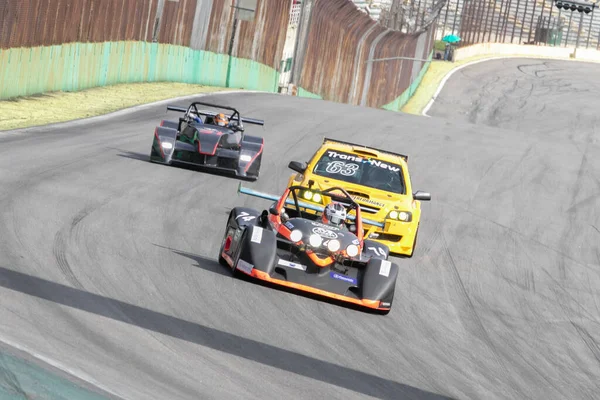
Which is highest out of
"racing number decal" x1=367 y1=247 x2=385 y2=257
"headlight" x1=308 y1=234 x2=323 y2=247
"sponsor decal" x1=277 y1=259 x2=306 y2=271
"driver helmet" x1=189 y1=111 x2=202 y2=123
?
"driver helmet" x1=189 y1=111 x2=202 y2=123

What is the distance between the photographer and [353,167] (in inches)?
607

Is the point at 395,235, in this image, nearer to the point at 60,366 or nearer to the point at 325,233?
the point at 325,233

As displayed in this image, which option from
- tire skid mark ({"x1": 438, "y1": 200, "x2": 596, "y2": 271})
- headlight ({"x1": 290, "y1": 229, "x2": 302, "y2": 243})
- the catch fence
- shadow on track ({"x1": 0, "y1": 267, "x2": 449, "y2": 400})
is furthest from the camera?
the catch fence

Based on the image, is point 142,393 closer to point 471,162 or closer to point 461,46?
point 471,162

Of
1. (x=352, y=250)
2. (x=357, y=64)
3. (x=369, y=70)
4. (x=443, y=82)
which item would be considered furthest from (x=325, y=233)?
(x=443, y=82)

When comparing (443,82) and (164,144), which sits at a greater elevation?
(443,82)

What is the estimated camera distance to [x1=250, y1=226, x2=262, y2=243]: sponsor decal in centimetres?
1096

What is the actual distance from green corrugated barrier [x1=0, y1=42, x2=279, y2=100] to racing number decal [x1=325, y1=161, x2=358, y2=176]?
1058cm

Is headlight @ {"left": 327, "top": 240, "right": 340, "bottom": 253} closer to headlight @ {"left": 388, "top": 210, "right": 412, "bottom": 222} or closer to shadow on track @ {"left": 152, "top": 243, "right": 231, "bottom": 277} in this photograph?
shadow on track @ {"left": 152, "top": 243, "right": 231, "bottom": 277}

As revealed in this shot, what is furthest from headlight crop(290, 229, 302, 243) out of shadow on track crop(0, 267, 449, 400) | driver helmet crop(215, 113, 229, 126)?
driver helmet crop(215, 113, 229, 126)

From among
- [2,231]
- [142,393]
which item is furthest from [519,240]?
[142,393]

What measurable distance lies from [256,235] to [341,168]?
4.58 meters

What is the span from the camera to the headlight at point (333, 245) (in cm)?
1106

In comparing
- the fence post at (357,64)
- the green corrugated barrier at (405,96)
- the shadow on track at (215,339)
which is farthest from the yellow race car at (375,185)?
the green corrugated barrier at (405,96)
